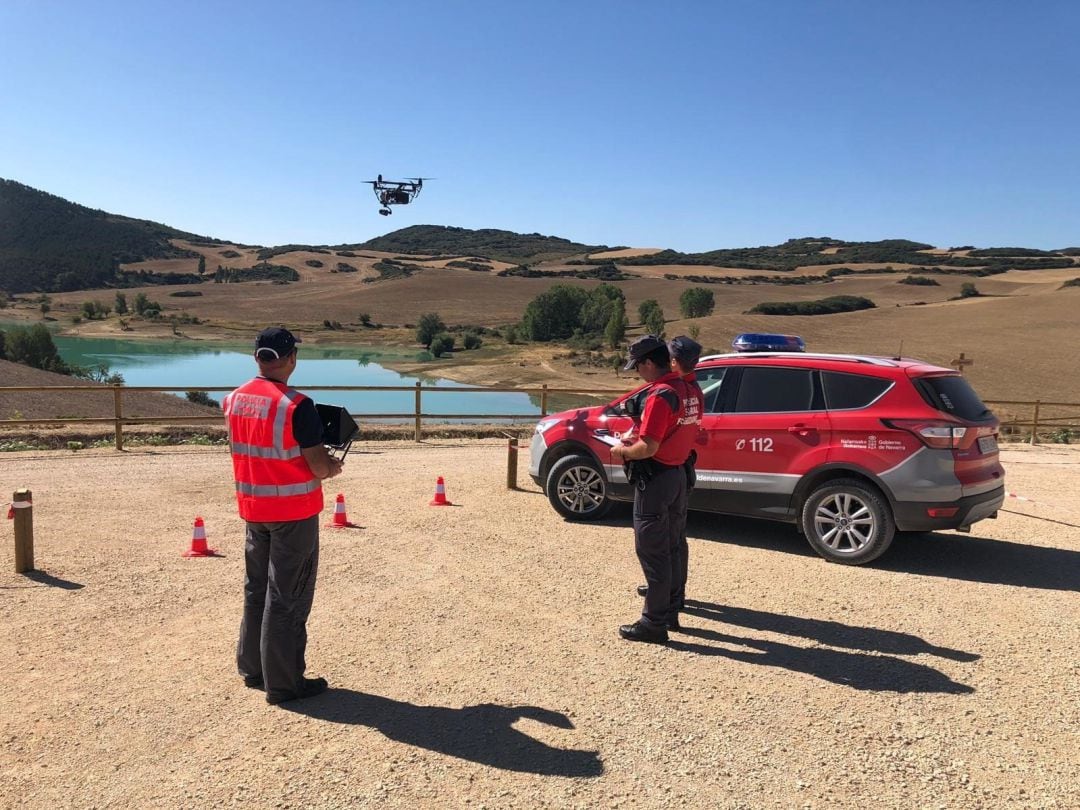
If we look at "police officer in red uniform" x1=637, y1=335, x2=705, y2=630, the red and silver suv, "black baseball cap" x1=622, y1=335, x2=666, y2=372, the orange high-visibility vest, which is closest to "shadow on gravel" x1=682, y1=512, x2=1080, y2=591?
the red and silver suv

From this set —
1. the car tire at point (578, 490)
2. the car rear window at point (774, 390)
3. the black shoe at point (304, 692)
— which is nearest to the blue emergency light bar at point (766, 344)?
the car rear window at point (774, 390)

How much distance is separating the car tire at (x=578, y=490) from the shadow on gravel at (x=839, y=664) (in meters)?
2.92

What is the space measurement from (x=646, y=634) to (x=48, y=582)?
4392mm

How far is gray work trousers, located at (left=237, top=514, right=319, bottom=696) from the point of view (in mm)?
3834

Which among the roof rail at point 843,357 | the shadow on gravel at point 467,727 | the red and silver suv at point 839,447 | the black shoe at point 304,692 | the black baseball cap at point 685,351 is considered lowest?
the shadow on gravel at point 467,727

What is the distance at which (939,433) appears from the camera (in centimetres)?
608

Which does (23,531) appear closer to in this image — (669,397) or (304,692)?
(304,692)

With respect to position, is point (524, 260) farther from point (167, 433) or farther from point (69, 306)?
point (167, 433)

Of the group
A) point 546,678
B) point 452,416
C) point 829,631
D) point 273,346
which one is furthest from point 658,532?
point 452,416

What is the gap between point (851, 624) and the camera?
5203 millimetres

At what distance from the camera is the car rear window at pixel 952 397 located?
623 centimetres

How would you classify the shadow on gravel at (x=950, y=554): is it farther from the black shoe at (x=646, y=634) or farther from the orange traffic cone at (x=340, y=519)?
the orange traffic cone at (x=340, y=519)

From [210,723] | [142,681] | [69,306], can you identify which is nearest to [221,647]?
[142,681]

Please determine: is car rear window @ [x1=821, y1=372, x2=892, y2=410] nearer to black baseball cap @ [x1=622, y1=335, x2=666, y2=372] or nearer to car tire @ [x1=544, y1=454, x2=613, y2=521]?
car tire @ [x1=544, y1=454, x2=613, y2=521]
